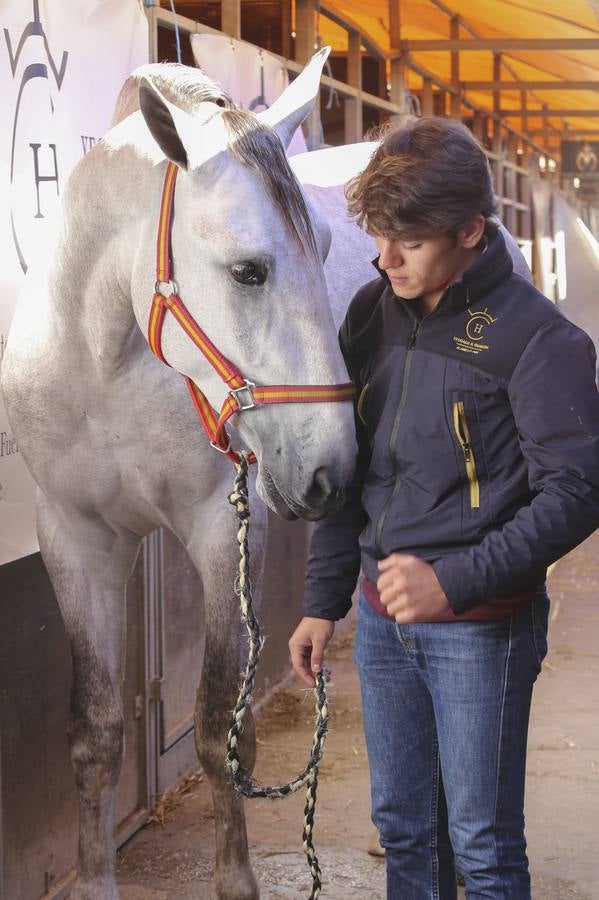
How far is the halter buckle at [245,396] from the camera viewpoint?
1.99m

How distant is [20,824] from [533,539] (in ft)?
5.31

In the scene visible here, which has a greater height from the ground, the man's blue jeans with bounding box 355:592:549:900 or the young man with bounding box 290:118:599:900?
the young man with bounding box 290:118:599:900

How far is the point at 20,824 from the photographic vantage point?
9.02ft

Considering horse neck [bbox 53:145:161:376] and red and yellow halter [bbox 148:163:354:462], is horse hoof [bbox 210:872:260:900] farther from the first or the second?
horse neck [bbox 53:145:161:376]

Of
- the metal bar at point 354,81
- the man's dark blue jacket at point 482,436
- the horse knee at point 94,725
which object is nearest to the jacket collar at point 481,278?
the man's dark blue jacket at point 482,436

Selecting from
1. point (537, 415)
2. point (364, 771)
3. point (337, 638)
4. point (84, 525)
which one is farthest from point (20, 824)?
point (337, 638)

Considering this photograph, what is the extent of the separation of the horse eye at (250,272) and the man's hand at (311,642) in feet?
1.90

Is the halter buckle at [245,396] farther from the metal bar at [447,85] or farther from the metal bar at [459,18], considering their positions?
A: the metal bar at [459,18]

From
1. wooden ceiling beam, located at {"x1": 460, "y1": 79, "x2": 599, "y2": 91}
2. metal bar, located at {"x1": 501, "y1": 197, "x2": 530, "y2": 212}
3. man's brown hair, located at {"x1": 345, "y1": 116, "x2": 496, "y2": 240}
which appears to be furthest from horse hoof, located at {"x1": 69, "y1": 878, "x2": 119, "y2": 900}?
metal bar, located at {"x1": 501, "y1": 197, "x2": 530, "y2": 212}

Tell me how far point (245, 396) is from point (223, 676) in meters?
0.83

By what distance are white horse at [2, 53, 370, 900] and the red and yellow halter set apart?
0.04 ft

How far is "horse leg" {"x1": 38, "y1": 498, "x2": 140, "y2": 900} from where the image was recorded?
8.41 ft

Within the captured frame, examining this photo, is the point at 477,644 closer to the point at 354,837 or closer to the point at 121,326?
the point at 121,326

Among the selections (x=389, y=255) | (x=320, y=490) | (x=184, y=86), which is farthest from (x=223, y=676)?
(x=184, y=86)
